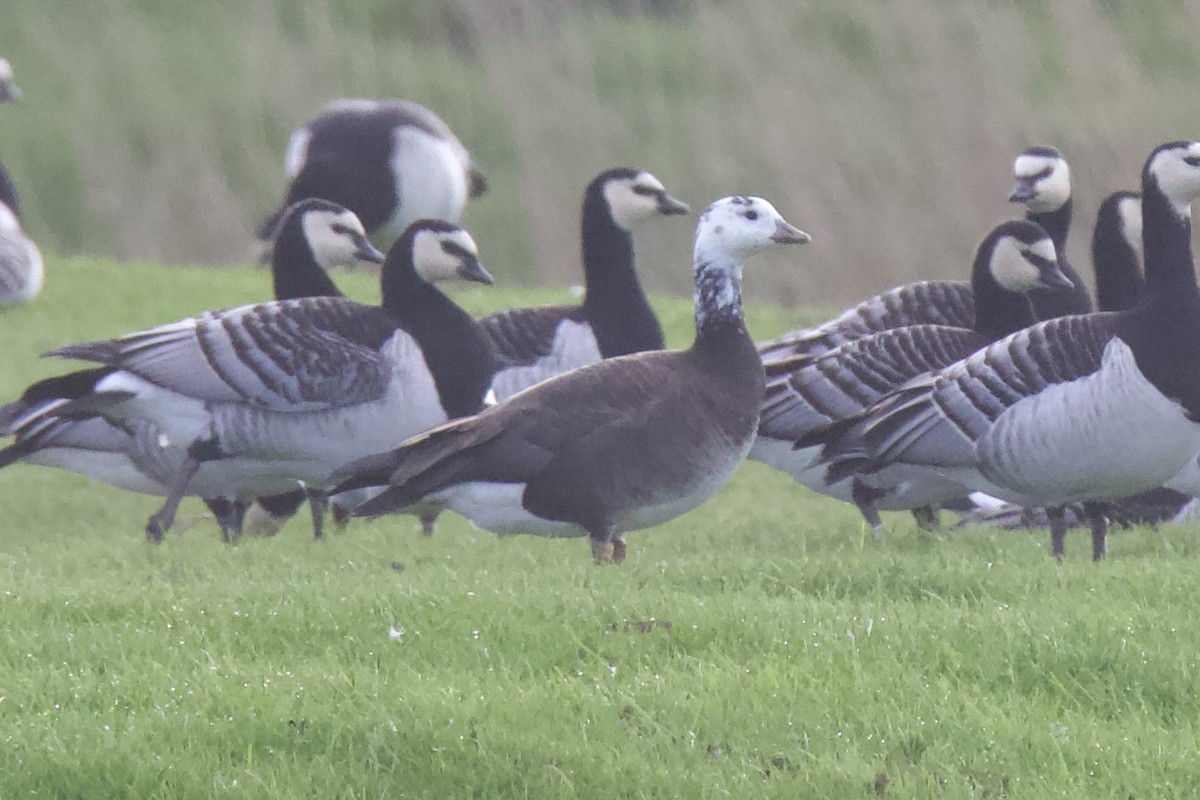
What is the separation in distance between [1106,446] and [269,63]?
20.3 meters

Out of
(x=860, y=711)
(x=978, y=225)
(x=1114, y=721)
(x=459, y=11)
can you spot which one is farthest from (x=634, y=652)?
(x=459, y=11)

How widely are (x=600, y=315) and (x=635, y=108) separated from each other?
1396cm

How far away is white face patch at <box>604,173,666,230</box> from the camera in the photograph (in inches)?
473

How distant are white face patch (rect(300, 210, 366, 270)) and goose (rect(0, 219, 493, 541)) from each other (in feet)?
3.77

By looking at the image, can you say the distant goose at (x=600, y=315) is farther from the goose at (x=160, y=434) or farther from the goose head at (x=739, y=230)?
the goose head at (x=739, y=230)

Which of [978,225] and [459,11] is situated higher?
[459,11]

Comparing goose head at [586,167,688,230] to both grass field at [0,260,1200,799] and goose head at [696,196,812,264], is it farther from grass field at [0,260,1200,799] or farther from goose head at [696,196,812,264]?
grass field at [0,260,1200,799]

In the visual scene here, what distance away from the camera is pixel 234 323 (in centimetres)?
1023

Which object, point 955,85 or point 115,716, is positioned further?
point 955,85

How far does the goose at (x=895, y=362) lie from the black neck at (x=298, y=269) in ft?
9.61

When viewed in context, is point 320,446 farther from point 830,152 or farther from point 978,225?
point 830,152

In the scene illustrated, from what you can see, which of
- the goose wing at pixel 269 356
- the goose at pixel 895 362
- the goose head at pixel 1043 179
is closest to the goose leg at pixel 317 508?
the goose wing at pixel 269 356

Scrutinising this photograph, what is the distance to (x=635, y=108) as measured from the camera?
25.5 m

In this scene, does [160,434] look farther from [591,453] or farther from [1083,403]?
[1083,403]
